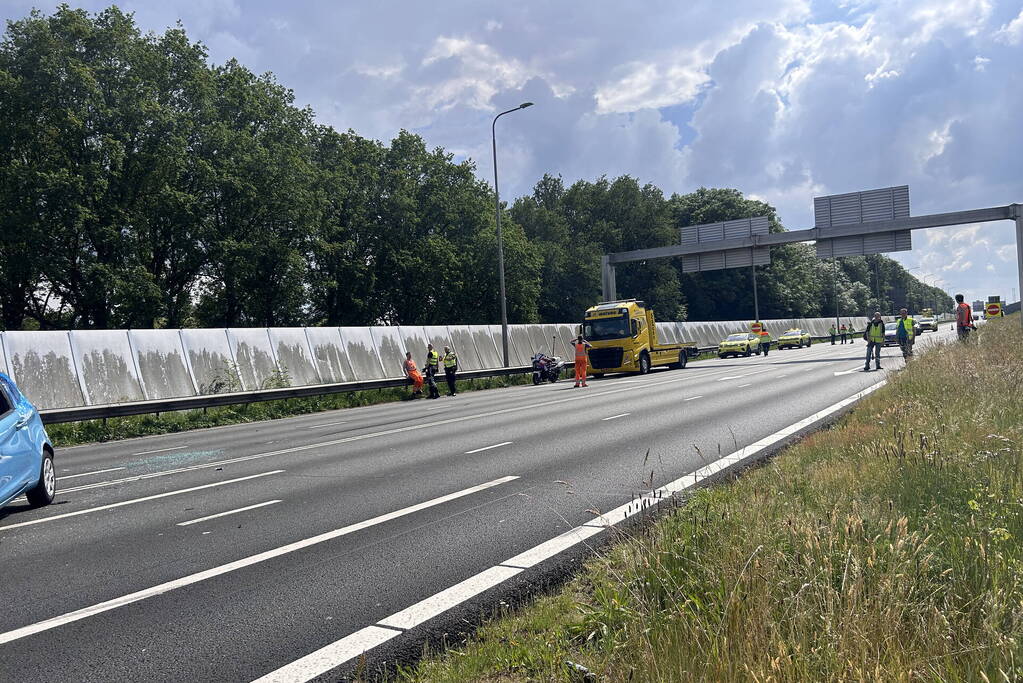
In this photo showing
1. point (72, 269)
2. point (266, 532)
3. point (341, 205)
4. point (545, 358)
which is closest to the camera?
point (266, 532)

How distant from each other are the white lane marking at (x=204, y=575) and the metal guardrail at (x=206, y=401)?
38.3ft

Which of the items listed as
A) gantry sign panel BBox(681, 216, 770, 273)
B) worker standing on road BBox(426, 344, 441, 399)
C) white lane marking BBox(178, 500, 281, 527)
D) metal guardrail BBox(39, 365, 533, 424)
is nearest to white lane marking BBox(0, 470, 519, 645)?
white lane marking BBox(178, 500, 281, 527)

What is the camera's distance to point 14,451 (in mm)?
7676

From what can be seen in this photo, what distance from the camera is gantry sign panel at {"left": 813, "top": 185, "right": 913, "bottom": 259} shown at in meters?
37.2

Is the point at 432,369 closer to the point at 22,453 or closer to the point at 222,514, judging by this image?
the point at 22,453

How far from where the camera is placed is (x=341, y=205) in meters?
54.4

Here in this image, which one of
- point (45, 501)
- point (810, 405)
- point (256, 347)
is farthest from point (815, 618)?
point (256, 347)

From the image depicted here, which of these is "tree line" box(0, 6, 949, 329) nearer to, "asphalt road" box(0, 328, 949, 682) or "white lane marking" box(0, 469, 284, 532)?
"asphalt road" box(0, 328, 949, 682)

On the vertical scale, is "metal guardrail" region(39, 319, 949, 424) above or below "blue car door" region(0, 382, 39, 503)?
below

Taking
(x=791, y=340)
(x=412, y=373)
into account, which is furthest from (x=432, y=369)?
(x=791, y=340)

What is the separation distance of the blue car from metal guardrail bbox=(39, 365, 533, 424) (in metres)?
7.93

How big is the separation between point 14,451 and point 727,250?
126 ft

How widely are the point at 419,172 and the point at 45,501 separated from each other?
173ft

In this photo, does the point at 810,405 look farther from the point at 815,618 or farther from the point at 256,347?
the point at 256,347
